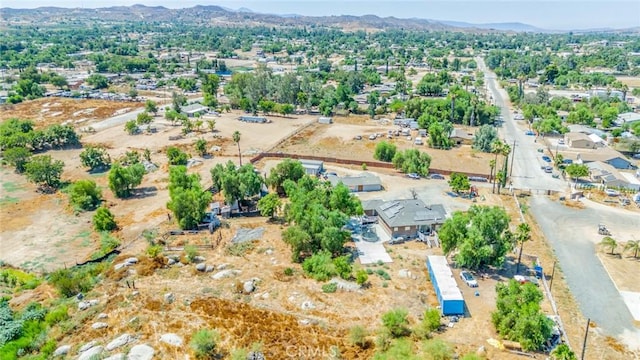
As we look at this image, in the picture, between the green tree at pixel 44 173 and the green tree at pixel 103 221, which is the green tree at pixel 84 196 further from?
the green tree at pixel 44 173

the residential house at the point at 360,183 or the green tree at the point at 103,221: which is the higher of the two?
the residential house at the point at 360,183

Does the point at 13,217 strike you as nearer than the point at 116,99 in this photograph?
Yes

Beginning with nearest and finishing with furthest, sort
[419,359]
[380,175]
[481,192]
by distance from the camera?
[419,359], [481,192], [380,175]

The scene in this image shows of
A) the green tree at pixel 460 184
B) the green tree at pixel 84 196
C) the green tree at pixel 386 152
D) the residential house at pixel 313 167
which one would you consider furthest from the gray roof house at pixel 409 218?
the green tree at pixel 84 196

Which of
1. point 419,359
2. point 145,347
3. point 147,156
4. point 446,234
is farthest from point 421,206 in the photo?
point 147,156

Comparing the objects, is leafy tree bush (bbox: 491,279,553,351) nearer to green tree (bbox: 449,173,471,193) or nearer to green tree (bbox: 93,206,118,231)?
green tree (bbox: 449,173,471,193)

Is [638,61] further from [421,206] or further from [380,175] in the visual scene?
[421,206]

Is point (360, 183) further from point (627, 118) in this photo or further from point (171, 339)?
point (627, 118)
